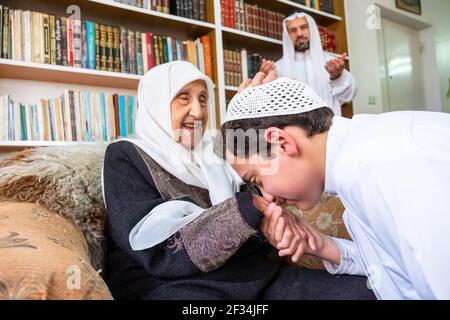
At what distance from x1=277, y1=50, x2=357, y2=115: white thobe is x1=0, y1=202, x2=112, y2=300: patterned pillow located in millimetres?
2117

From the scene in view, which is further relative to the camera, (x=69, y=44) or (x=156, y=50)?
(x=156, y=50)

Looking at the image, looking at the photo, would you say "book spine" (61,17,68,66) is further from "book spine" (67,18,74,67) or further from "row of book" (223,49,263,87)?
"row of book" (223,49,263,87)

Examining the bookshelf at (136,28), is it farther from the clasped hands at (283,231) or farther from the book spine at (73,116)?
the clasped hands at (283,231)

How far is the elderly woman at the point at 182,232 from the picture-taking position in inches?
32.0

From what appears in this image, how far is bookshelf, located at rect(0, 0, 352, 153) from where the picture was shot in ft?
6.41

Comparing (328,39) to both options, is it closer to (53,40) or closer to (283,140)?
(53,40)

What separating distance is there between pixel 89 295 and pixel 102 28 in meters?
1.80

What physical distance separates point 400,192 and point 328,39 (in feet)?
9.33

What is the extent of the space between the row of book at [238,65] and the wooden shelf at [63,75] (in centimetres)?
62

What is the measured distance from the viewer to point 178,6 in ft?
7.64

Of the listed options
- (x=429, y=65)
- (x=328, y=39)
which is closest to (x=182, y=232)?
(x=328, y=39)

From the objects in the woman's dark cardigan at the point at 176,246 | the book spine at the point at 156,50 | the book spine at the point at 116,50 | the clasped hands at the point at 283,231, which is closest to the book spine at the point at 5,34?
the book spine at the point at 116,50
